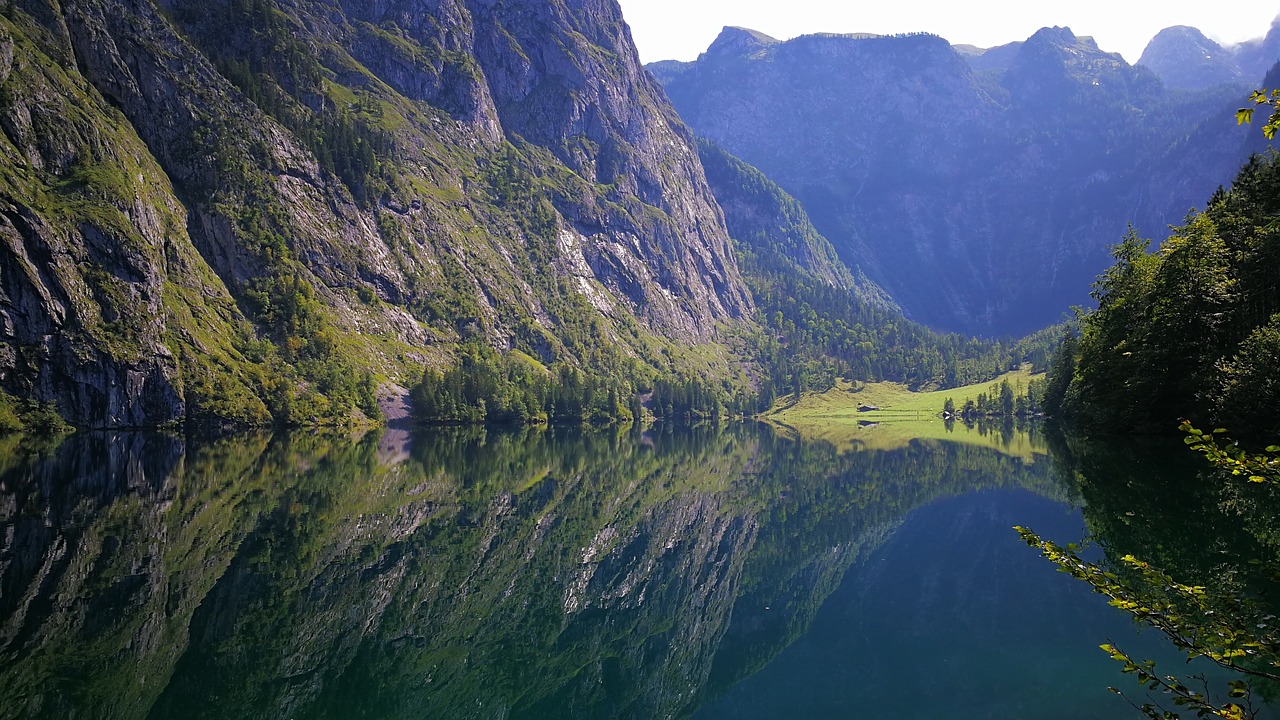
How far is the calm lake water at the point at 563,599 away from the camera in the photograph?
69.8ft

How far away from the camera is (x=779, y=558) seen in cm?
4228

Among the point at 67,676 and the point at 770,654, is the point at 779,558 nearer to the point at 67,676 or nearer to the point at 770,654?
the point at 770,654

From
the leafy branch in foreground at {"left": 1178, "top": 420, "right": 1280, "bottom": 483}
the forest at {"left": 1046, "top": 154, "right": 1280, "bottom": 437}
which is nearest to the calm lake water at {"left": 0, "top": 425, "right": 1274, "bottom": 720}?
the forest at {"left": 1046, "top": 154, "right": 1280, "bottom": 437}

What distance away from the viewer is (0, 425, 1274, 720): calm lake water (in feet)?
69.8

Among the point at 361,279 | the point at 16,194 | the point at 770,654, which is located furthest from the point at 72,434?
the point at 770,654

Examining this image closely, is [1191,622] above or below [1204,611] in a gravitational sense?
below

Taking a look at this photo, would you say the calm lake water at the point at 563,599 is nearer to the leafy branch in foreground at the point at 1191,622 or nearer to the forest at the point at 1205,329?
the forest at the point at 1205,329

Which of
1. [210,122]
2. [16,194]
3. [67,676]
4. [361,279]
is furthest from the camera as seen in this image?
[361,279]

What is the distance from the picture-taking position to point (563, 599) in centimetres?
3269

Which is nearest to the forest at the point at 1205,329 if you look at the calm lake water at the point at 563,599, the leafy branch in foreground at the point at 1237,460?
the calm lake water at the point at 563,599

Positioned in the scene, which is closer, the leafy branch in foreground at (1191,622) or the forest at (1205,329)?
the leafy branch in foreground at (1191,622)

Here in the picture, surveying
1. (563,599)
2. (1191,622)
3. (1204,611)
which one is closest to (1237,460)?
(1204,611)

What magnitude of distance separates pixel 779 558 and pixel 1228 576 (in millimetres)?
23257

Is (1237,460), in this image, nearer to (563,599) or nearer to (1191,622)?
(1191,622)
